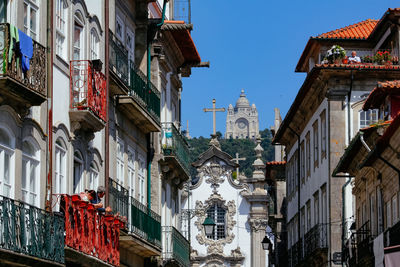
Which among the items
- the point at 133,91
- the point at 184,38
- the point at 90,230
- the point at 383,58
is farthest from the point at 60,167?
the point at 383,58

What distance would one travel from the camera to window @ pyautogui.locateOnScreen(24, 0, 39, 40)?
21.9 metres

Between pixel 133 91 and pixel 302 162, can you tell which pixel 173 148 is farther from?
pixel 302 162

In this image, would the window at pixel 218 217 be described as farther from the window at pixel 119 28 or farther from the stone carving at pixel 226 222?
the window at pixel 119 28

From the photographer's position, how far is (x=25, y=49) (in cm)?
2055

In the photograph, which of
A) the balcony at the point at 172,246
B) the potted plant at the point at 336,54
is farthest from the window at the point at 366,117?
the balcony at the point at 172,246

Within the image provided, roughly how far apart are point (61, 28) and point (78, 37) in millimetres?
1714

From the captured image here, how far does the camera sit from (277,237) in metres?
60.9

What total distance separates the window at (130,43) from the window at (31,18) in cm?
1106

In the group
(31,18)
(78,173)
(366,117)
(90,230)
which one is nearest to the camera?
(31,18)

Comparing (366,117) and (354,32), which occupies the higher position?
(354,32)

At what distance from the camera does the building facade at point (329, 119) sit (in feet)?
136

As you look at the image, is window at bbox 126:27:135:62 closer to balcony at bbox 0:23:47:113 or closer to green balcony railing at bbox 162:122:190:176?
green balcony railing at bbox 162:122:190:176

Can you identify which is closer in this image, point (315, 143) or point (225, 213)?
point (315, 143)

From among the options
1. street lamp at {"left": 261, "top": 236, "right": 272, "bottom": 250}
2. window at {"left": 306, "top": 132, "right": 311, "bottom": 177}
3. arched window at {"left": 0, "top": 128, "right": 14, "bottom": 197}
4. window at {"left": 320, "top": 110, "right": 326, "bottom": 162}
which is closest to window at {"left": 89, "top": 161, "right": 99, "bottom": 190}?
arched window at {"left": 0, "top": 128, "right": 14, "bottom": 197}
